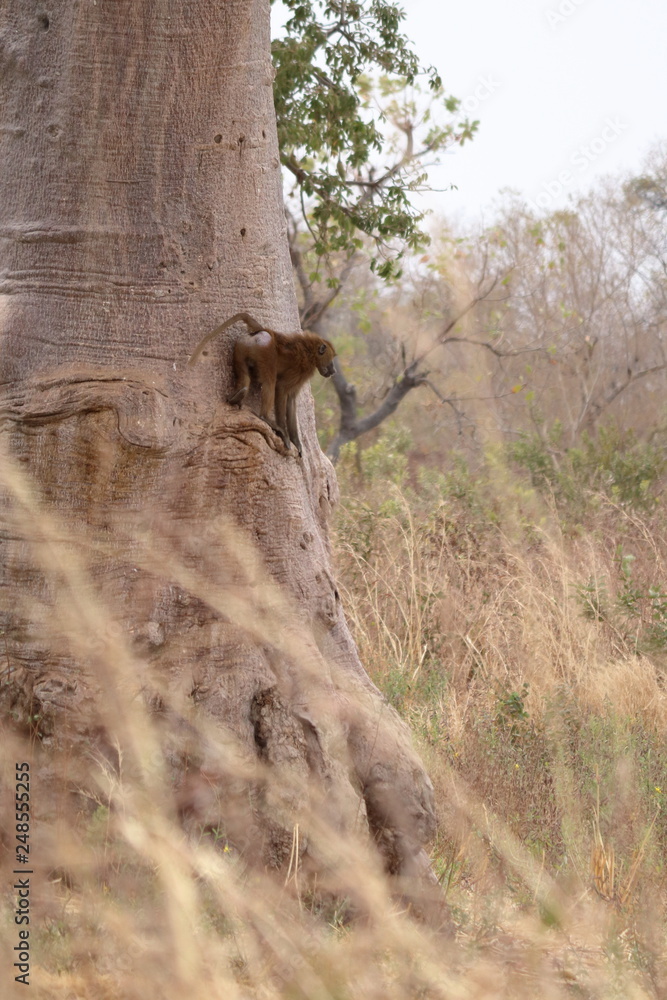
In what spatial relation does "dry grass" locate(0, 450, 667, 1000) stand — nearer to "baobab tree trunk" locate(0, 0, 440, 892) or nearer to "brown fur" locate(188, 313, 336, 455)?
"baobab tree trunk" locate(0, 0, 440, 892)

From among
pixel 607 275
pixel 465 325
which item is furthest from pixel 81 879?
pixel 607 275

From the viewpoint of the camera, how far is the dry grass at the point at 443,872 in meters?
2.35

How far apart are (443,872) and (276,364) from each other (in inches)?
68.0

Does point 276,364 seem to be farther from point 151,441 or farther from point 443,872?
point 443,872

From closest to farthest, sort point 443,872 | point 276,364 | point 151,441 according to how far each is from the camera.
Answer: point 151,441 < point 443,872 < point 276,364

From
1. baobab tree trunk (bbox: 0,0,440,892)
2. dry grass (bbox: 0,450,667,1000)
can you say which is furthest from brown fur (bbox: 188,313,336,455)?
dry grass (bbox: 0,450,667,1000)

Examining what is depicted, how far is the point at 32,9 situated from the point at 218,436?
60.1 inches

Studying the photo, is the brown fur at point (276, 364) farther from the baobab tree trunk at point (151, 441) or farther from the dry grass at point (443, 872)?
the dry grass at point (443, 872)

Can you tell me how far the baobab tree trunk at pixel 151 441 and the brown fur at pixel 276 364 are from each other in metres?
0.06

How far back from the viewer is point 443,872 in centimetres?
302

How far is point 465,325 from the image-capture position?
1505cm

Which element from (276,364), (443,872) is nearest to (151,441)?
(276,364)

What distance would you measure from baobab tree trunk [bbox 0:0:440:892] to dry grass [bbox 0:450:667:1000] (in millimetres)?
112

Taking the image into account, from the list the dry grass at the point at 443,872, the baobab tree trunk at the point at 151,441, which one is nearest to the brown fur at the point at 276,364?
the baobab tree trunk at the point at 151,441
